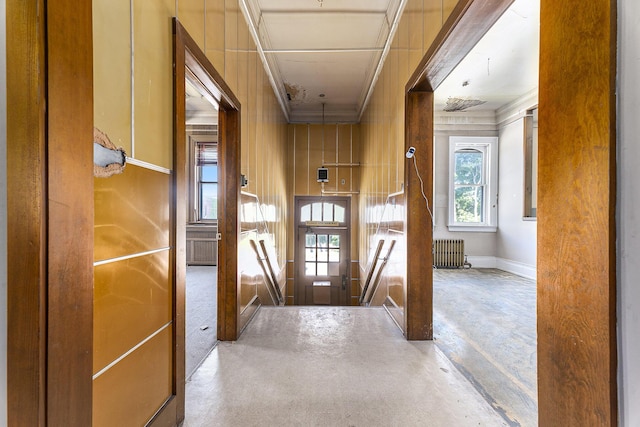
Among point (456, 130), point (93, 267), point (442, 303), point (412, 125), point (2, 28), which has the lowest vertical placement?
point (442, 303)

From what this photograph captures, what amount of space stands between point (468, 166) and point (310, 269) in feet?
14.6

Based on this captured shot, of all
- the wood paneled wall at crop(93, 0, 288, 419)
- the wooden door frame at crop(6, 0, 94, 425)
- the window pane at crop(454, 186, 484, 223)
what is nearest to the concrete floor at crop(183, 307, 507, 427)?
the wood paneled wall at crop(93, 0, 288, 419)

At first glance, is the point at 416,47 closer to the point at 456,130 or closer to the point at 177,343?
the point at 177,343

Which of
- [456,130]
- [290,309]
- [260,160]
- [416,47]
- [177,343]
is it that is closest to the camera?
[177,343]

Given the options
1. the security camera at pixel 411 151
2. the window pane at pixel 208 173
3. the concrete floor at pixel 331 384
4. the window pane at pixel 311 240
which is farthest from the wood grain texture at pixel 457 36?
the window pane at pixel 208 173

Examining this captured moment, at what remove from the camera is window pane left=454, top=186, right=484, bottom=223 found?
6578mm

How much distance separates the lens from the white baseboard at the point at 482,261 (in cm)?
646

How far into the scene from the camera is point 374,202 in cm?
454

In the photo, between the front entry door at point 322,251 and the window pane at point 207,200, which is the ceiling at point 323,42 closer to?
the front entry door at point 322,251

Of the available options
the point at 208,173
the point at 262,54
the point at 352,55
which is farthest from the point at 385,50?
the point at 208,173

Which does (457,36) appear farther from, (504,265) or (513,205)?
(504,265)

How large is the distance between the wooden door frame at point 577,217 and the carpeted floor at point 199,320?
2150 millimetres

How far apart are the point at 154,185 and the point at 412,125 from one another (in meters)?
2.20

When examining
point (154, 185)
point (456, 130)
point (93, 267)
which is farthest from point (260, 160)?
point (456, 130)
